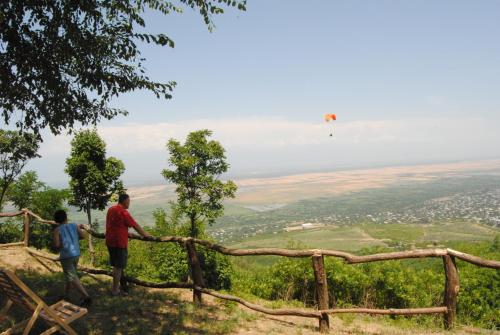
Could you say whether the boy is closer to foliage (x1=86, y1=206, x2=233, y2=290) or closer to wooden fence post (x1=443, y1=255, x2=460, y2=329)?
wooden fence post (x1=443, y1=255, x2=460, y2=329)

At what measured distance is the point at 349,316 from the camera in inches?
295

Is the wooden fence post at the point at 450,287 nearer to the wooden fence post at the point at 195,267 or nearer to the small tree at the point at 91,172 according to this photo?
the wooden fence post at the point at 195,267

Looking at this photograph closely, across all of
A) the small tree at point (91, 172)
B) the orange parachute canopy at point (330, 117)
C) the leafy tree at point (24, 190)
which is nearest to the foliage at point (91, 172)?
the small tree at point (91, 172)

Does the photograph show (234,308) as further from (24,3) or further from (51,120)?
(24,3)

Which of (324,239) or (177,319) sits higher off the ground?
(177,319)

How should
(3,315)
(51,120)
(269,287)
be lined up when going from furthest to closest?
(269,287), (51,120), (3,315)

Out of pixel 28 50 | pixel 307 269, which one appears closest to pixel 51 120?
pixel 28 50

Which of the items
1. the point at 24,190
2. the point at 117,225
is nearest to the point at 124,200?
the point at 117,225

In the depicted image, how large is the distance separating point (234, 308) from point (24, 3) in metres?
7.48

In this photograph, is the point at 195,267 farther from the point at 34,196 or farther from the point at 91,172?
the point at 34,196

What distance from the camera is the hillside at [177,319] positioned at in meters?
6.04

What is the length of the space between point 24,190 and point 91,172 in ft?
37.7

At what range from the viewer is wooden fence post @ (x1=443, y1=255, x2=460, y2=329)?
590cm

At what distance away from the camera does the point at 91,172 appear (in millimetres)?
26734
